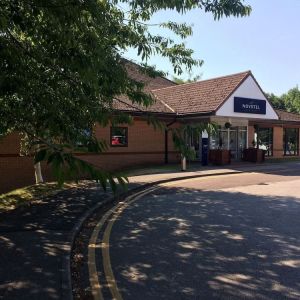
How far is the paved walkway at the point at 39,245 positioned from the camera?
18.4 feet

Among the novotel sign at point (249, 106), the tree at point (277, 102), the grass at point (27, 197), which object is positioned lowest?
the grass at point (27, 197)

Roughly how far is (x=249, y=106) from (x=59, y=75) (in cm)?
2234

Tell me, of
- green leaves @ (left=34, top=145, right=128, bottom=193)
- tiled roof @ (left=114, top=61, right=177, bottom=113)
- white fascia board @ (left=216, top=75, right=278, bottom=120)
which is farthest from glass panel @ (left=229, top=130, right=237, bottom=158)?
green leaves @ (left=34, top=145, right=128, bottom=193)

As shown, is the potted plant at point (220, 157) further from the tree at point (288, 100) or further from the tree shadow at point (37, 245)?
the tree at point (288, 100)

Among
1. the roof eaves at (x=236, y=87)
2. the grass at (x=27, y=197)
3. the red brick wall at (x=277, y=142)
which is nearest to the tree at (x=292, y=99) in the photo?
the red brick wall at (x=277, y=142)

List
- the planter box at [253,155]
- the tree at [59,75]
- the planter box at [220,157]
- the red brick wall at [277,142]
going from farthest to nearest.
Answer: the red brick wall at [277,142]
the planter box at [253,155]
the planter box at [220,157]
the tree at [59,75]

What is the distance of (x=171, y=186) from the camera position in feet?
54.5

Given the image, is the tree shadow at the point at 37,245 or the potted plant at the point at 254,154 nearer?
the tree shadow at the point at 37,245

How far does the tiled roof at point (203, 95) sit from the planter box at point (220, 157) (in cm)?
250

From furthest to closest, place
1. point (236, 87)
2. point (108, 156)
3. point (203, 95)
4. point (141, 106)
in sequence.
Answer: point (203, 95) → point (236, 87) → point (141, 106) → point (108, 156)

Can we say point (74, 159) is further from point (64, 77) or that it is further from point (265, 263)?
point (265, 263)

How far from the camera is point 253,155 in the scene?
28.9 m

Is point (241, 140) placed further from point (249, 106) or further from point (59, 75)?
→ point (59, 75)

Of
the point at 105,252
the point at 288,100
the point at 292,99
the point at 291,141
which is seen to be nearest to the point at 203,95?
the point at 291,141
